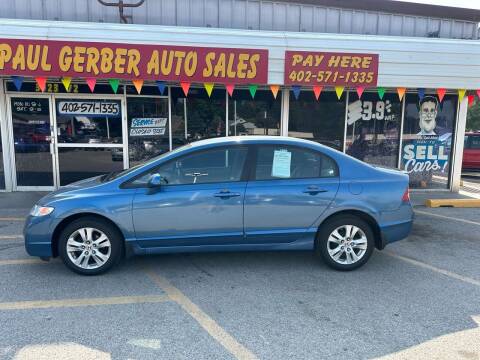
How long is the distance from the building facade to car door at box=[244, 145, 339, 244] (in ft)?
12.1

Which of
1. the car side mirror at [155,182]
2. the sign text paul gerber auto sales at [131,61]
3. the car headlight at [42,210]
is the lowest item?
the car headlight at [42,210]

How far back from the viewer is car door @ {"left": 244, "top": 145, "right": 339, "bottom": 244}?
4234 millimetres

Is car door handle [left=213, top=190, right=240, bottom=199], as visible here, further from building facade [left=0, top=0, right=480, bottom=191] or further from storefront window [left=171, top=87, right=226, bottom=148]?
storefront window [left=171, top=87, right=226, bottom=148]

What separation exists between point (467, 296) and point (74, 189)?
427cm

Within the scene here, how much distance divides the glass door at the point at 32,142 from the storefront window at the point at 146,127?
1568 millimetres

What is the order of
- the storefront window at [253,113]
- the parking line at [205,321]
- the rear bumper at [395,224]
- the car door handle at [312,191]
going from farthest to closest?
the storefront window at [253,113]
the rear bumper at [395,224]
the car door handle at [312,191]
the parking line at [205,321]

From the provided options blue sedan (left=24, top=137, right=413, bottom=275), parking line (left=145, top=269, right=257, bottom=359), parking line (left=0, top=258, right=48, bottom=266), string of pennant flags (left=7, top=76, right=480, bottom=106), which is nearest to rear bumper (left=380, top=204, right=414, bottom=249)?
blue sedan (left=24, top=137, right=413, bottom=275)

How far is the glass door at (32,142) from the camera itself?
8.38m

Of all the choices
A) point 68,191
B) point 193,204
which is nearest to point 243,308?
point 193,204

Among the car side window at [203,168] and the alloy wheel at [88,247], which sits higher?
the car side window at [203,168]

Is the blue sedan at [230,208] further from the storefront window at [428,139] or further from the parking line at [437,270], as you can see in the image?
the storefront window at [428,139]

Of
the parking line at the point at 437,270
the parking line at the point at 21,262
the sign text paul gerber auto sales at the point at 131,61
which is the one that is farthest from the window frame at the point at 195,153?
the sign text paul gerber auto sales at the point at 131,61

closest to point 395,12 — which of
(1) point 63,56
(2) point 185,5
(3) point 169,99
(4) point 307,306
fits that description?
(2) point 185,5

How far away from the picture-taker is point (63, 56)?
23.1 ft
